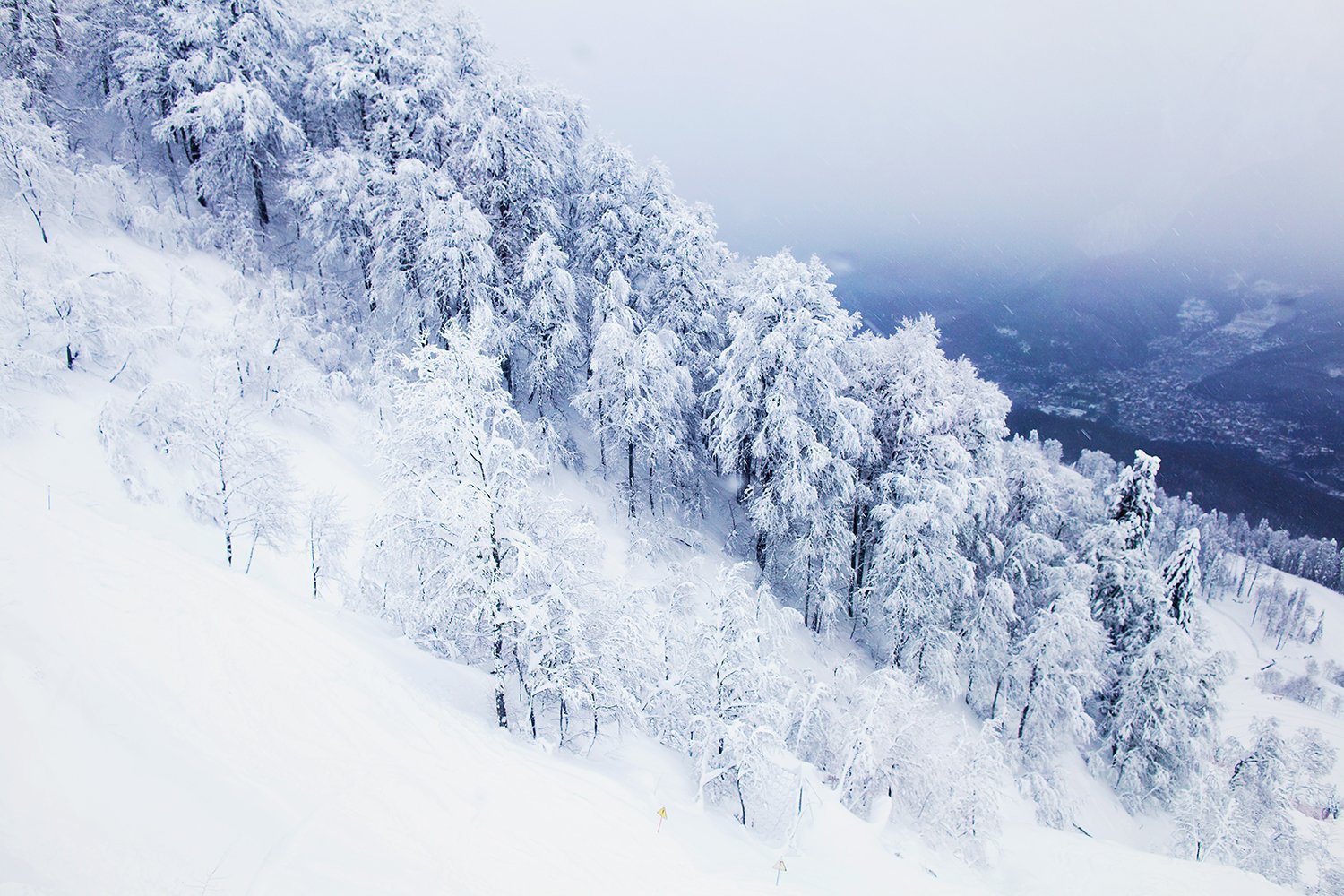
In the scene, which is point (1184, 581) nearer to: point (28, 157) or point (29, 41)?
point (28, 157)

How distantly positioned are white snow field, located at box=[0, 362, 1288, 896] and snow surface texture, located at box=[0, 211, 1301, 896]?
3 cm

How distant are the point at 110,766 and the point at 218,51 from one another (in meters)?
22.1

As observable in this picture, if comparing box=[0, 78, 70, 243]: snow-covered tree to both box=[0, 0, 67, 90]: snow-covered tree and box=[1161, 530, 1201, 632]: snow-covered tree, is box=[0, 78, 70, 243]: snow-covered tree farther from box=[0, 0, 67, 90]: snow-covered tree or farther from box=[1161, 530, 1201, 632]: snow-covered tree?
box=[1161, 530, 1201, 632]: snow-covered tree

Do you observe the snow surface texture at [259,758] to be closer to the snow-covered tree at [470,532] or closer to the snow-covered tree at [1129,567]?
the snow-covered tree at [470,532]

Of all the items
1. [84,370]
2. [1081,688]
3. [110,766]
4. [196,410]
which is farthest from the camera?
[1081,688]

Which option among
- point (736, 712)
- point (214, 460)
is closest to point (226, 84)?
point (214, 460)

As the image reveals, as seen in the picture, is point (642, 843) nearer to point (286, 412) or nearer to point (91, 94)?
point (286, 412)

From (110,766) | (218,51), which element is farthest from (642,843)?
(218,51)

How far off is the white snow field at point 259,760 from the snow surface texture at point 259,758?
3 cm

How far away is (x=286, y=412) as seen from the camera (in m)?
15.7

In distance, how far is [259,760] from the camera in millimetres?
7215

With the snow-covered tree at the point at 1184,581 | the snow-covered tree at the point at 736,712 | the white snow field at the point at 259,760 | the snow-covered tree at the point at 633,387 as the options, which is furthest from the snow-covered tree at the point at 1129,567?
the snow-covered tree at the point at 736,712

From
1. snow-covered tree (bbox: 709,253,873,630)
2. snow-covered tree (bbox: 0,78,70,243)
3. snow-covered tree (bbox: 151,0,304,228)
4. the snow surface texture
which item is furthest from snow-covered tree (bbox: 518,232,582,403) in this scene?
snow-covered tree (bbox: 0,78,70,243)

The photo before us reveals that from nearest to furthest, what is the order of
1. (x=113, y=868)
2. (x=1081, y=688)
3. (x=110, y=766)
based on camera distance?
(x=113, y=868) < (x=110, y=766) < (x=1081, y=688)
